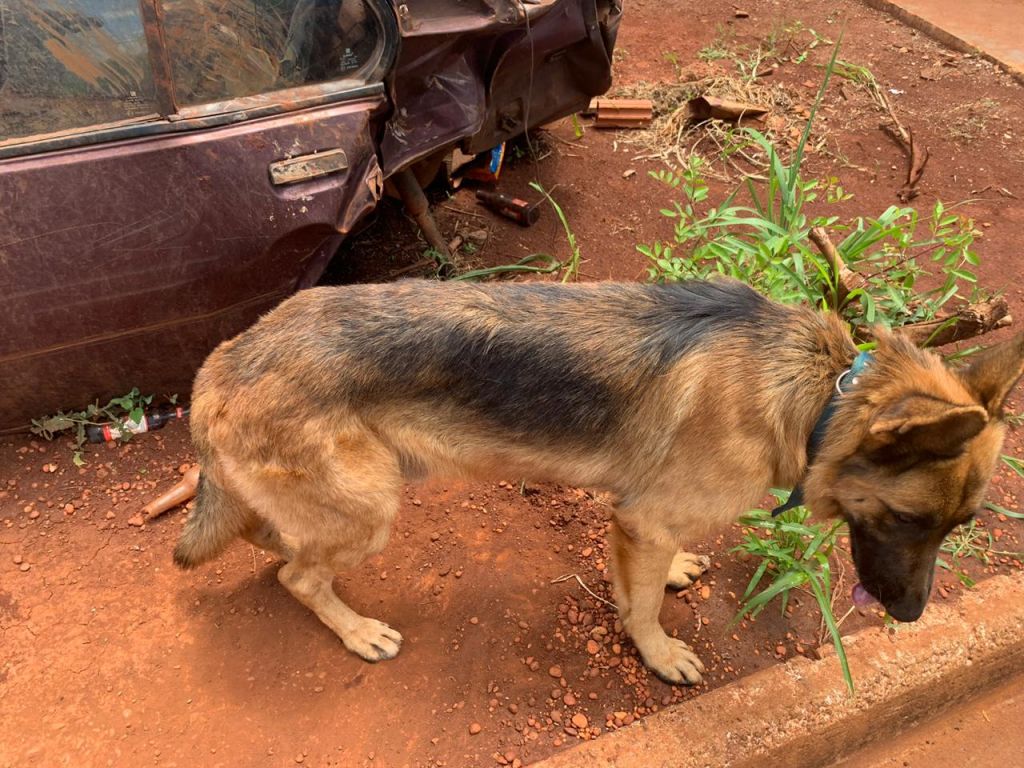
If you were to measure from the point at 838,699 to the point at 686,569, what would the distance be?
0.77m

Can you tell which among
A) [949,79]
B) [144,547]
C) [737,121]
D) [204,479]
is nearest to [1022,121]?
[949,79]

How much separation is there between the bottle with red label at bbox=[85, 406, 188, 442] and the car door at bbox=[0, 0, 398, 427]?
264 millimetres

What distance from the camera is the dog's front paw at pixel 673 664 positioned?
2.82 metres

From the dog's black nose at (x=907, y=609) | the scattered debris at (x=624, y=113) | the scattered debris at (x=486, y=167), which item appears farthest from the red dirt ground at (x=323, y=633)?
the scattered debris at (x=624, y=113)

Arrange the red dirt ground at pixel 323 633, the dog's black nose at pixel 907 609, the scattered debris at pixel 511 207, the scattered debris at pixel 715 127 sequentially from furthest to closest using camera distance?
the scattered debris at pixel 715 127
the scattered debris at pixel 511 207
the red dirt ground at pixel 323 633
the dog's black nose at pixel 907 609

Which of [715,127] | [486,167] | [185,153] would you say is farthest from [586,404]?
[715,127]

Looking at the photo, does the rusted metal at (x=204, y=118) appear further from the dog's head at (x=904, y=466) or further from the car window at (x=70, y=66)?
the dog's head at (x=904, y=466)

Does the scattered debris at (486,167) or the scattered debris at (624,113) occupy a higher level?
the scattered debris at (624,113)

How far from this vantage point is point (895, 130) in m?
5.71

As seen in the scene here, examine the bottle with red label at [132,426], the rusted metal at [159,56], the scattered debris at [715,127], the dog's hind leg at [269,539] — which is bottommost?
the bottle with red label at [132,426]

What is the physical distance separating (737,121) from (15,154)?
5045 mm

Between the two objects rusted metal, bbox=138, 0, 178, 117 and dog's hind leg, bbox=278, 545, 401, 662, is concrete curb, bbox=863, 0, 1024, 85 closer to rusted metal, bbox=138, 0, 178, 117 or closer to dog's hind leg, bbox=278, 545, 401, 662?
rusted metal, bbox=138, 0, 178, 117

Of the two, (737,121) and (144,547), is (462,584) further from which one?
(737,121)

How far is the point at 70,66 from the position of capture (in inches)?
112
